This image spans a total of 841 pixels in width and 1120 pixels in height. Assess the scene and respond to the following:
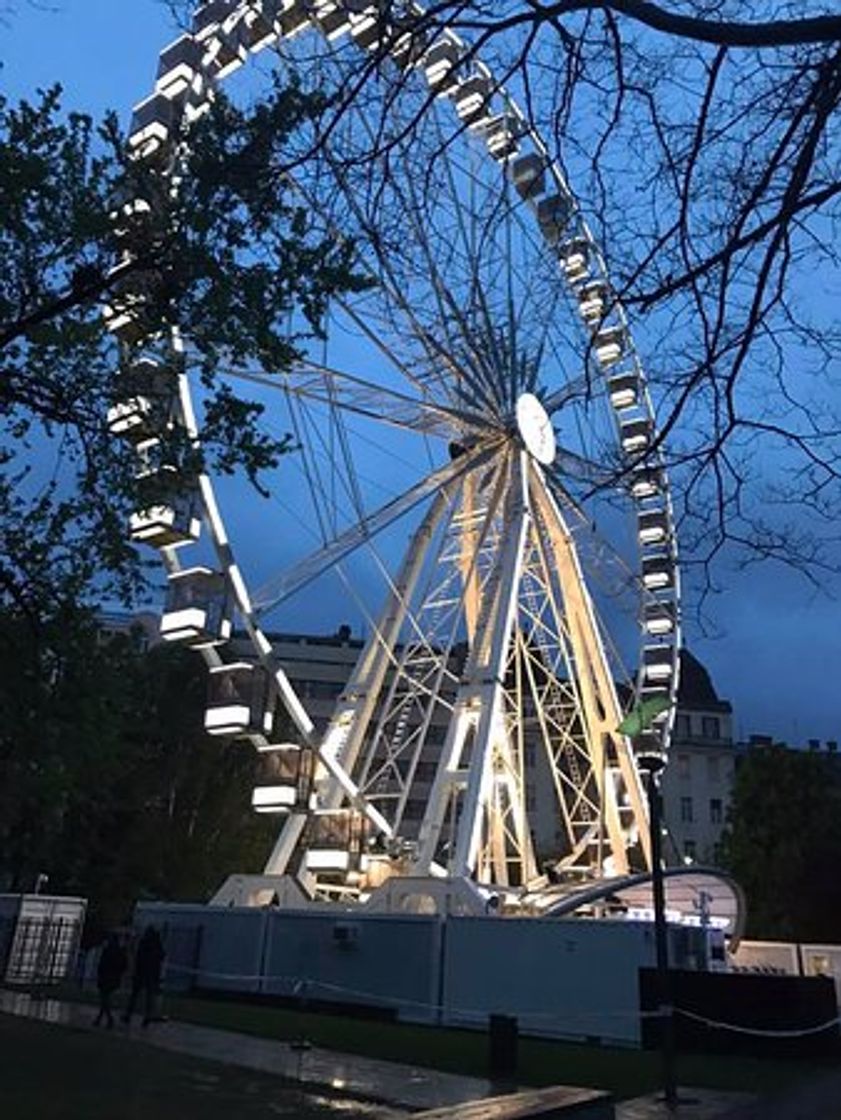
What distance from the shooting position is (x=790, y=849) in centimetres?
3734

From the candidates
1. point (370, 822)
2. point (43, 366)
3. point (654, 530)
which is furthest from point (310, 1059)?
point (654, 530)

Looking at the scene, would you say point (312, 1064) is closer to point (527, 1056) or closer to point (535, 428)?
point (527, 1056)

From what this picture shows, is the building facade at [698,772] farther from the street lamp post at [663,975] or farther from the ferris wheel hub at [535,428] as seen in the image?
the street lamp post at [663,975]

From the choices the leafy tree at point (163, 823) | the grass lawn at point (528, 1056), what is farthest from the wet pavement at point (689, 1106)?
the leafy tree at point (163, 823)

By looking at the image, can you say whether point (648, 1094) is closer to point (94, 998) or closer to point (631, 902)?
point (94, 998)

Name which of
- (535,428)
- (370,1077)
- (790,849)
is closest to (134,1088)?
(370,1077)

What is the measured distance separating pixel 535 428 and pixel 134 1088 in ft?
60.2

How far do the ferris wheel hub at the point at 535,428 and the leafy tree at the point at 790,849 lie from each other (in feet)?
53.4

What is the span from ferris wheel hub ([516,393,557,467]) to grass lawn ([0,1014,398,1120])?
15562 mm

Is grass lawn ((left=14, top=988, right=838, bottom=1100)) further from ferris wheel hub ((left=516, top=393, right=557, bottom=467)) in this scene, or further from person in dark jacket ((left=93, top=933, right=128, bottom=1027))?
ferris wheel hub ((left=516, top=393, right=557, bottom=467))

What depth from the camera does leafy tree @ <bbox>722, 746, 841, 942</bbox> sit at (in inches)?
1473

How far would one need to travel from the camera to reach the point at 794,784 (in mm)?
38031

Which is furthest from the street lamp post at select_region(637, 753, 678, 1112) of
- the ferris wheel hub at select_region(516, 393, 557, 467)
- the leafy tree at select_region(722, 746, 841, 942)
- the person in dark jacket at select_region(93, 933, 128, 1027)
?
the leafy tree at select_region(722, 746, 841, 942)

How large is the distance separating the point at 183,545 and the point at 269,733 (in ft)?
14.0
